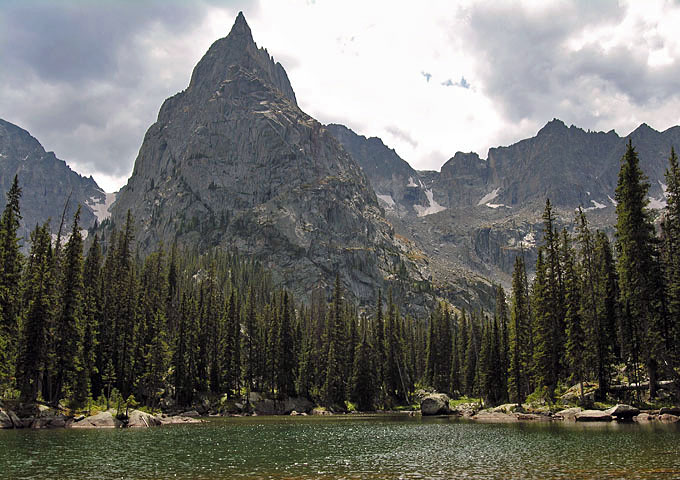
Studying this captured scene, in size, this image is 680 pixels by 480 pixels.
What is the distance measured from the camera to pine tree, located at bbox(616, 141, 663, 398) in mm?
44344

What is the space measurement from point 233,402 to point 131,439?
1935 inches

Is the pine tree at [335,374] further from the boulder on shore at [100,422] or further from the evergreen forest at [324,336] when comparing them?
the boulder on shore at [100,422]

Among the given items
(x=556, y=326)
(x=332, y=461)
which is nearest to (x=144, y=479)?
(x=332, y=461)

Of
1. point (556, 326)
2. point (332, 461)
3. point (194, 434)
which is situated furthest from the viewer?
point (556, 326)

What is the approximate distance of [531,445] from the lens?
98.1ft

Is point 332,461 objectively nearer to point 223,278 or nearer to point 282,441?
point 282,441

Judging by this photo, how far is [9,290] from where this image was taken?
50.3 metres

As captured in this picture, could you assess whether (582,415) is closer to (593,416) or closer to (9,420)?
(593,416)

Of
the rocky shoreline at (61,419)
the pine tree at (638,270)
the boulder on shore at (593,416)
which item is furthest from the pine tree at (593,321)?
the rocky shoreline at (61,419)

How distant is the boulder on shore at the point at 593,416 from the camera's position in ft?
138

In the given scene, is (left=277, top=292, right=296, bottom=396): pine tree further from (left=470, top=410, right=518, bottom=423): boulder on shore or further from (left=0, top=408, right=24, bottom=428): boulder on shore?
(left=0, top=408, right=24, bottom=428): boulder on shore

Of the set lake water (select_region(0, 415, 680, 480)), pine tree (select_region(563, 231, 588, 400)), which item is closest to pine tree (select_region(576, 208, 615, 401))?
pine tree (select_region(563, 231, 588, 400))

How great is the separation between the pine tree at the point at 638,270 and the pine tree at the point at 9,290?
185 feet

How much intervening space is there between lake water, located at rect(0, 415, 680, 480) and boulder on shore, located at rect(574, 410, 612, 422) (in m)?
3.49
